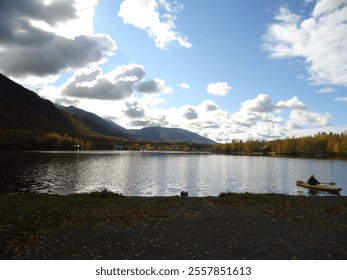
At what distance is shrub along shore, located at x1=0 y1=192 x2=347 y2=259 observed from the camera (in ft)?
51.9

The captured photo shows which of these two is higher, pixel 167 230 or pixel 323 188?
pixel 167 230

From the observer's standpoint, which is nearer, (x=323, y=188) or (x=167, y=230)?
(x=167, y=230)

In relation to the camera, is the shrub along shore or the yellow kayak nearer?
the shrub along shore

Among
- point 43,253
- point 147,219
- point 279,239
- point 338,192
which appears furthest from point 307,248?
point 338,192

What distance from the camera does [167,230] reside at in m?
20.2

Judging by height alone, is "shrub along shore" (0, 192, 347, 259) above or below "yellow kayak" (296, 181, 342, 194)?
above

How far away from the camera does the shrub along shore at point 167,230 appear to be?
1582 centimetres

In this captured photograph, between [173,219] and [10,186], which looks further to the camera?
[10,186]

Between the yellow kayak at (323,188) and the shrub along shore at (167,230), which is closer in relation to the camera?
the shrub along shore at (167,230)

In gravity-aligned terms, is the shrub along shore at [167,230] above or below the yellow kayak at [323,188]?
above

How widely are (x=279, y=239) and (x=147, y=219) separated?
34.6ft

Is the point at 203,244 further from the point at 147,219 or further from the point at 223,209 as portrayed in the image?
the point at 223,209

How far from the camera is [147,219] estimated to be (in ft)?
77.1
